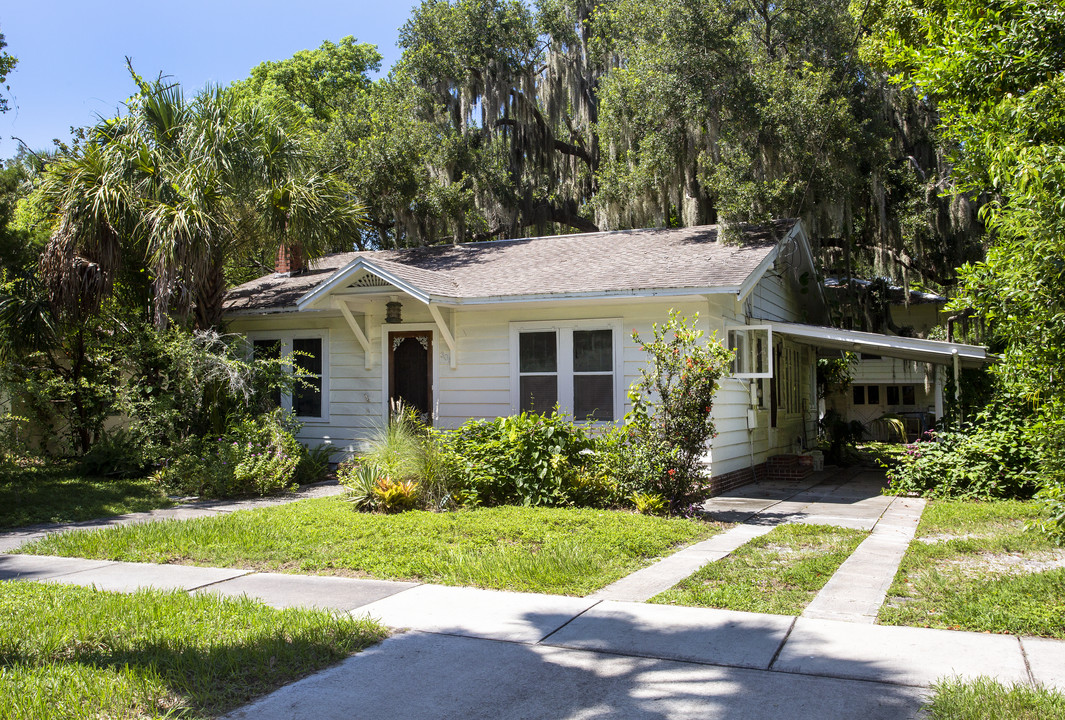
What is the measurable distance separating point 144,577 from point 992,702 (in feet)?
20.2

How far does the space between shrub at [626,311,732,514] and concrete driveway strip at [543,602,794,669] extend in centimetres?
390

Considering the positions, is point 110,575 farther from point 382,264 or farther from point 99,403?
point 99,403

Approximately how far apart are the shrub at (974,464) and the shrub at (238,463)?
9.29 metres

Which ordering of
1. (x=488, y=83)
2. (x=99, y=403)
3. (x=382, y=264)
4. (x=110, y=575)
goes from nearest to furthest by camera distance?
(x=110, y=575), (x=382, y=264), (x=99, y=403), (x=488, y=83)

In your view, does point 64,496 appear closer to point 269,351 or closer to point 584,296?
point 269,351

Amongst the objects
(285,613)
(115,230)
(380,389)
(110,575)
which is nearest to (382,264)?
(380,389)

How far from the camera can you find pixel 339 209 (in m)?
14.6

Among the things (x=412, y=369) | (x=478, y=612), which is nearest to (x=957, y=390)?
(x=412, y=369)

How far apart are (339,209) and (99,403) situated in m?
5.28

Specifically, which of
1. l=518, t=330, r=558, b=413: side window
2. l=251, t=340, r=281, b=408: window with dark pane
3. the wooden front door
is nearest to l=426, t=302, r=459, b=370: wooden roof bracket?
the wooden front door

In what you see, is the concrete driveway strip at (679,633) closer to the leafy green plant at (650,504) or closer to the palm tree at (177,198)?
the leafy green plant at (650,504)

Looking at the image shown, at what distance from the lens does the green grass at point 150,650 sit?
157 inches

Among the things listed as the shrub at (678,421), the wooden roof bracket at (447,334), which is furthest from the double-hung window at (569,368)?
the shrub at (678,421)

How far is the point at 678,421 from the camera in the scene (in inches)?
376
